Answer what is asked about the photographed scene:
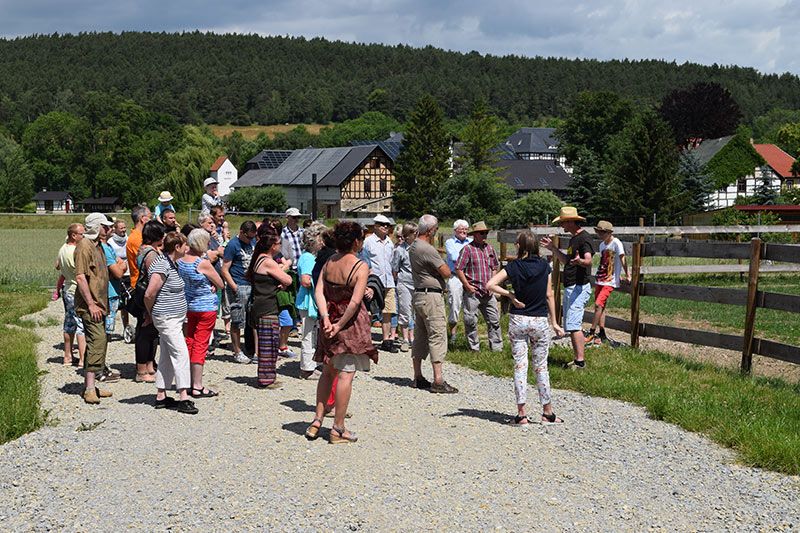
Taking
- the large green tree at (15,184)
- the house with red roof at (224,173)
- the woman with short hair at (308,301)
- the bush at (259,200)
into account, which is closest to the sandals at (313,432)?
the woman with short hair at (308,301)

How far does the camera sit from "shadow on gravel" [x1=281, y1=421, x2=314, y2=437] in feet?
27.7

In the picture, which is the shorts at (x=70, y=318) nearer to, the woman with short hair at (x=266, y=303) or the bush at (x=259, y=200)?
the woman with short hair at (x=266, y=303)

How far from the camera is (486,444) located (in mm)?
8039

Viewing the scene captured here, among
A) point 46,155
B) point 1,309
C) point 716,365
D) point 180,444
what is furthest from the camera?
point 46,155

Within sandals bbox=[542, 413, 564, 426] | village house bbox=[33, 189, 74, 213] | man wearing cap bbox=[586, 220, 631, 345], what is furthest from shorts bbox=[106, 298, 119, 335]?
village house bbox=[33, 189, 74, 213]

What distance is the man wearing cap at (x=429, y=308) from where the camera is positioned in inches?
405

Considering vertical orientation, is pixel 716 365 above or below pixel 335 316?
below

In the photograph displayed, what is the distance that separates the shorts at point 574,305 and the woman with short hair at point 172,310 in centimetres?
465

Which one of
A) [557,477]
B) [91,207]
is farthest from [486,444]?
[91,207]

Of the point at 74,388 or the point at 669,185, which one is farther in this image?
the point at 669,185

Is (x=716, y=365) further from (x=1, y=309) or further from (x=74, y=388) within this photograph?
(x=1, y=309)

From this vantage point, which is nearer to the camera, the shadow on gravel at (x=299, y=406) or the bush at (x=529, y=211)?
the shadow on gravel at (x=299, y=406)

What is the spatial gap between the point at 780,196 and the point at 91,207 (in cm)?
7497

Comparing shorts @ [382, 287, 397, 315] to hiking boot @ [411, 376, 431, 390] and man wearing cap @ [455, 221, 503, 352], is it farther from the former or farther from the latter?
hiking boot @ [411, 376, 431, 390]
